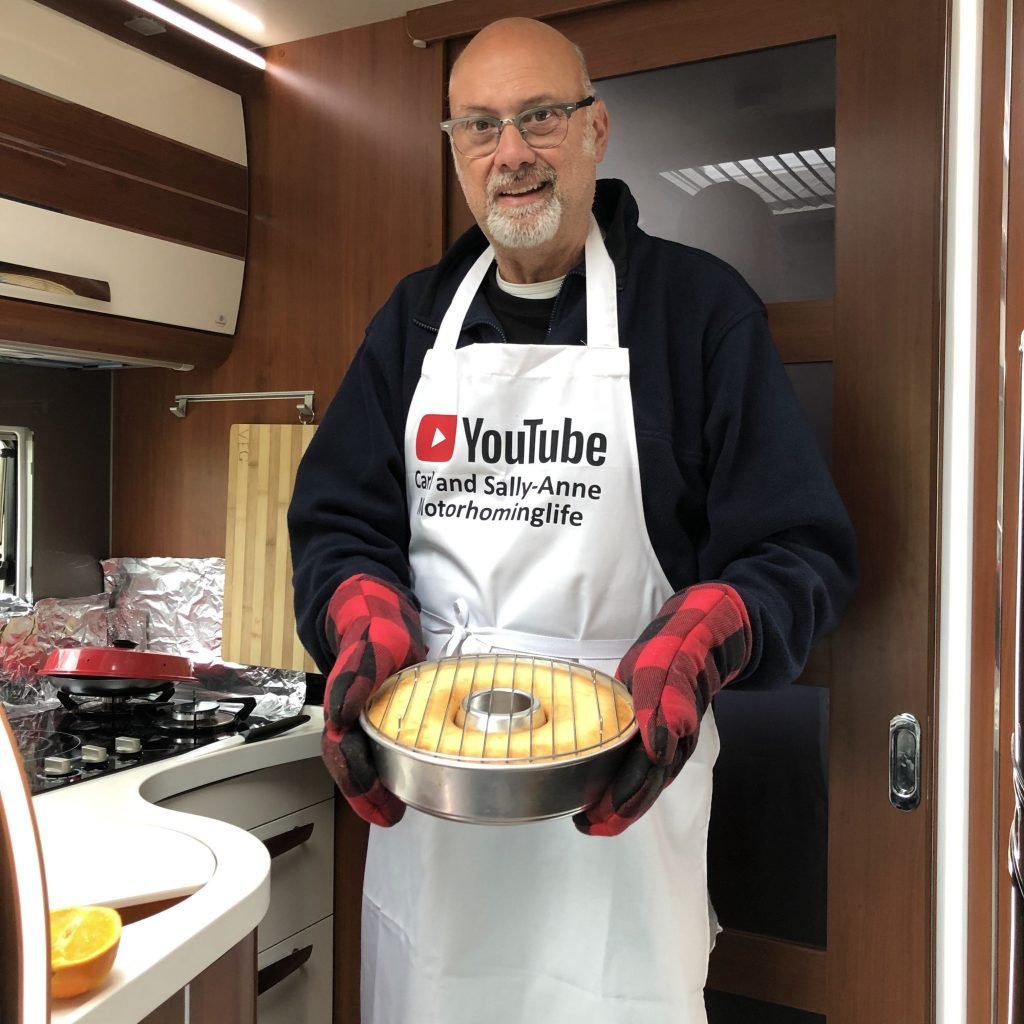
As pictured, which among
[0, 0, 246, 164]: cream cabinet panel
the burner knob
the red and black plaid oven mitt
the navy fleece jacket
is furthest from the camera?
[0, 0, 246, 164]: cream cabinet panel

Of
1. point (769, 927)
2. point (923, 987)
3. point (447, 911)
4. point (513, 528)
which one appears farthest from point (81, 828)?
point (923, 987)

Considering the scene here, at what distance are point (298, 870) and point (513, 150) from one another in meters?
1.06

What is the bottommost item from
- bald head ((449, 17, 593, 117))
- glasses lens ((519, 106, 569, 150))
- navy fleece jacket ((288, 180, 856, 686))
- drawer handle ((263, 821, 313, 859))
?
drawer handle ((263, 821, 313, 859))

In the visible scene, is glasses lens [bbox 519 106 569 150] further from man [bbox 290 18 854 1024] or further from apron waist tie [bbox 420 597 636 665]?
apron waist tie [bbox 420 597 636 665]

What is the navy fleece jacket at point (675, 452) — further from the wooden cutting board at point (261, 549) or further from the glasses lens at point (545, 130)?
the wooden cutting board at point (261, 549)

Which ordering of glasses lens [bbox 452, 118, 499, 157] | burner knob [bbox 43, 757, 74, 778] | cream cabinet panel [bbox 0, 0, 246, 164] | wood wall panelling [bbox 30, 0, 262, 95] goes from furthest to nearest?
wood wall panelling [bbox 30, 0, 262, 95], cream cabinet panel [bbox 0, 0, 246, 164], burner knob [bbox 43, 757, 74, 778], glasses lens [bbox 452, 118, 499, 157]

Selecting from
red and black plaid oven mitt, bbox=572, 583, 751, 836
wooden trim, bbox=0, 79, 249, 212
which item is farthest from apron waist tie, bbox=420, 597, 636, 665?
wooden trim, bbox=0, 79, 249, 212

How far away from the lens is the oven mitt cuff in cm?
78

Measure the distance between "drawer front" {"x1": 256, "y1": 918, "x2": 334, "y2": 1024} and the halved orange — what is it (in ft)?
2.20

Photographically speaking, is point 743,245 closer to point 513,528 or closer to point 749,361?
point 749,361

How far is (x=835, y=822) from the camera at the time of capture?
117cm

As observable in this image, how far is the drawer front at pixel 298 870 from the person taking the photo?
1327mm

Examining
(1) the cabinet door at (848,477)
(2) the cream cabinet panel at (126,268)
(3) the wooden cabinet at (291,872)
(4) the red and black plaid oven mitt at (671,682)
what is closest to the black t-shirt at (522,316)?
(1) the cabinet door at (848,477)

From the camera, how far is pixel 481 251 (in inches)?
Result: 48.4
